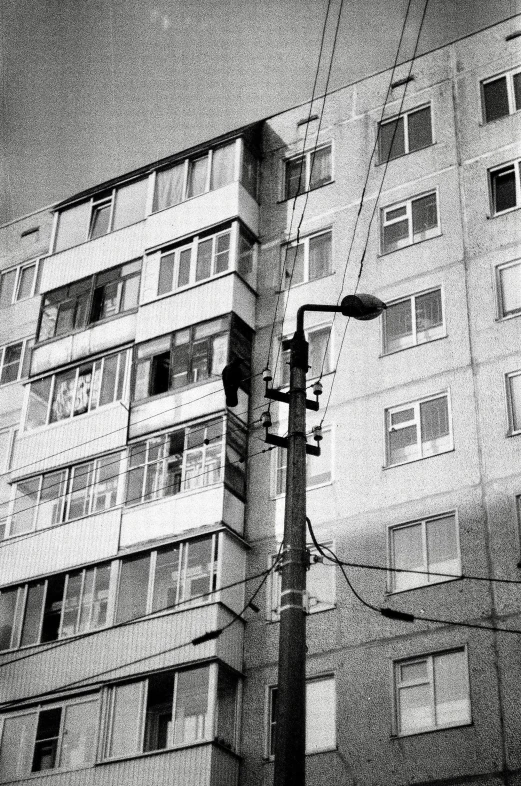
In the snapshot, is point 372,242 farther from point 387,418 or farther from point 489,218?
point 387,418

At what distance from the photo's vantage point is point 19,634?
1115 inches

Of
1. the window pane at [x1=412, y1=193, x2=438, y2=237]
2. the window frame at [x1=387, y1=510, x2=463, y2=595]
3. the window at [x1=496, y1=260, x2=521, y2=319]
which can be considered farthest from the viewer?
the window pane at [x1=412, y1=193, x2=438, y2=237]

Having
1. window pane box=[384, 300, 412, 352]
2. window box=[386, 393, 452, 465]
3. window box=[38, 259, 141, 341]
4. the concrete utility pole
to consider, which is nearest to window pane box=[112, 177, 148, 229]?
window box=[38, 259, 141, 341]

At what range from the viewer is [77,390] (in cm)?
3170

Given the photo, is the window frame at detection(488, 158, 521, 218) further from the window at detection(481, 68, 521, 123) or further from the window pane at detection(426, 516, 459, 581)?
the window pane at detection(426, 516, 459, 581)

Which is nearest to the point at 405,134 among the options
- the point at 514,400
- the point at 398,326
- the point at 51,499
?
the point at 398,326

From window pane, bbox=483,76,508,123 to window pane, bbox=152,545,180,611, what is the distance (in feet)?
46.1

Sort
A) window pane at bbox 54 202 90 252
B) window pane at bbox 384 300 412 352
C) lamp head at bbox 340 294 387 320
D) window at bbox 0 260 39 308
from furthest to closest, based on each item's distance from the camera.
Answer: window at bbox 0 260 39 308, window pane at bbox 54 202 90 252, window pane at bbox 384 300 412 352, lamp head at bbox 340 294 387 320

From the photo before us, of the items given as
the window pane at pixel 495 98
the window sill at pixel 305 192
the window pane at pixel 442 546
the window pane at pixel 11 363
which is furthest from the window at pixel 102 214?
the window pane at pixel 442 546

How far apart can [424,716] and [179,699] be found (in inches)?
213

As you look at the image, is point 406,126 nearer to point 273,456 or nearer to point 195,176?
point 195,176

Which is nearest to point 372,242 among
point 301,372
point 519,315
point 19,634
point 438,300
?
point 438,300

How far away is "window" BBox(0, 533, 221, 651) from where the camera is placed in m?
26.5

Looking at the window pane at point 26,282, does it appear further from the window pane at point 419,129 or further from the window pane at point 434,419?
the window pane at point 434,419
